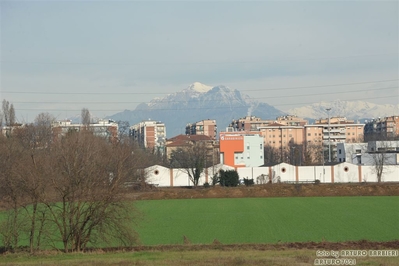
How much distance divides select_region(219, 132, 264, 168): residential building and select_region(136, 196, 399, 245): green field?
39602mm

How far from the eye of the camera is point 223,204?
193ft

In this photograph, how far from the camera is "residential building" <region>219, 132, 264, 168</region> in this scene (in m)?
99.7

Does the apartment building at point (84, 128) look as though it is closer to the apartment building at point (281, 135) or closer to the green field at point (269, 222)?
the green field at point (269, 222)

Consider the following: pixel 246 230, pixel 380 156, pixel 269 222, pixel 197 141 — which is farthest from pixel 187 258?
pixel 197 141

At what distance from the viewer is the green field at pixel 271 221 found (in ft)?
106

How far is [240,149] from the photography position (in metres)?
100

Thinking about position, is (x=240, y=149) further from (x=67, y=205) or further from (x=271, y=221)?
(x=67, y=205)

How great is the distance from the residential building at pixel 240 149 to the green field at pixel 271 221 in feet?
130

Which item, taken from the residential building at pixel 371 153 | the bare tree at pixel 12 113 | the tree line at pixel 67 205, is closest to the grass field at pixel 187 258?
the tree line at pixel 67 205

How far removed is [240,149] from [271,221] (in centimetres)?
5941

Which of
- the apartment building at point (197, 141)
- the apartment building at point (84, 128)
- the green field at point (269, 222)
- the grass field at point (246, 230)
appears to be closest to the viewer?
the grass field at point (246, 230)

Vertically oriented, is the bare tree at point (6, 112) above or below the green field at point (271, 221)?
above

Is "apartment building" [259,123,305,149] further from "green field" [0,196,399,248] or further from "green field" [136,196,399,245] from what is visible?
"green field" [136,196,399,245]

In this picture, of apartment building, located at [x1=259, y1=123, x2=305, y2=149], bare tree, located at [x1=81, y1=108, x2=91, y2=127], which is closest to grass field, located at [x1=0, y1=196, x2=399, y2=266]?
bare tree, located at [x1=81, y1=108, x2=91, y2=127]
